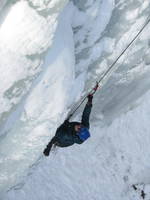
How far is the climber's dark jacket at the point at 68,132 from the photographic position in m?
4.73

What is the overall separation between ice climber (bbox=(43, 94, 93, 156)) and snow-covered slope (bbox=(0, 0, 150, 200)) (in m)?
0.20

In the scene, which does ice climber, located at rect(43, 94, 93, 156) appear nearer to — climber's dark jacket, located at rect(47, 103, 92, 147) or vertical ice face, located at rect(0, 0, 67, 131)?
climber's dark jacket, located at rect(47, 103, 92, 147)

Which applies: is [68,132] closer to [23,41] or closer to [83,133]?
[83,133]

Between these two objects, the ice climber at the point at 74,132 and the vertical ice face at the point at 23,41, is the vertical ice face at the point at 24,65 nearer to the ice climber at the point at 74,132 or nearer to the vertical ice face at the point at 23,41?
the vertical ice face at the point at 23,41

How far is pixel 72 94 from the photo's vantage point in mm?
4922

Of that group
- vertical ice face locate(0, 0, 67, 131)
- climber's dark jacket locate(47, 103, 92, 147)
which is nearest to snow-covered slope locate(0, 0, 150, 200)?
vertical ice face locate(0, 0, 67, 131)

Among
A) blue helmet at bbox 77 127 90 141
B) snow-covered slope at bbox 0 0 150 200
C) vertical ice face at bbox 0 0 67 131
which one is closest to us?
vertical ice face at bbox 0 0 67 131

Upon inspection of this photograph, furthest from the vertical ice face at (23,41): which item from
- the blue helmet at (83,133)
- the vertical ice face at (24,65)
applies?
the blue helmet at (83,133)

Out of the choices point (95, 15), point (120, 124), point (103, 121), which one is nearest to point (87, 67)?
point (95, 15)

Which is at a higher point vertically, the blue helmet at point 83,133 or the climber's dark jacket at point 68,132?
the blue helmet at point 83,133

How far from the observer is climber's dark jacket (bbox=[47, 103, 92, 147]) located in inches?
186

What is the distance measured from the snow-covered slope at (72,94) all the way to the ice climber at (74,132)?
201mm

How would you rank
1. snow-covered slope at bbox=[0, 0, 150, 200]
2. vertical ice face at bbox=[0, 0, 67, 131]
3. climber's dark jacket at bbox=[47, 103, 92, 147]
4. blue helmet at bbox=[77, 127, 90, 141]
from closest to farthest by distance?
vertical ice face at bbox=[0, 0, 67, 131] → snow-covered slope at bbox=[0, 0, 150, 200] → blue helmet at bbox=[77, 127, 90, 141] → climber's dark jacket at bbox=[47, 103, 92, 147]

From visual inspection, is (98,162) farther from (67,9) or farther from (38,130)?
(67,9)
